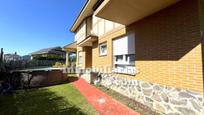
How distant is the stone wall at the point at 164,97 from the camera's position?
477cm

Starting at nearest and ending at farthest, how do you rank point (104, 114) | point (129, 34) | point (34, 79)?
point (104, 114) → point (129, 34) → point (34, 79)

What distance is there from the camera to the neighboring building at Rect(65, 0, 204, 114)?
4867 mm

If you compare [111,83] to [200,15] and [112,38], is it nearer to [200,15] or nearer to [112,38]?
[112,38]

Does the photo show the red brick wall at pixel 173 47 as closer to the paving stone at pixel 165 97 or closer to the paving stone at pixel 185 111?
the paving stone at pixel 165 97

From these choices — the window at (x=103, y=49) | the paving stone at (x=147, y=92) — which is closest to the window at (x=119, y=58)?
the window at (x=103, y=49)

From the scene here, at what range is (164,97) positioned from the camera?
5871 mm

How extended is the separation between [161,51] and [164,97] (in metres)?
1.82

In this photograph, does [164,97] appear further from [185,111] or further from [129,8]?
[129,8]

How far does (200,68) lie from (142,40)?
3.12 meters

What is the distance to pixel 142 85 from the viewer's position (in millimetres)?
7238

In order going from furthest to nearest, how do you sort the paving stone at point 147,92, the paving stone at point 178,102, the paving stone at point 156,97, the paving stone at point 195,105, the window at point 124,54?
the window at point 124,54 < the paving stone at point 147,92 < the paving stone at point 156,97 < the paving stone at point 178,102 < the paving stone at point 195,105

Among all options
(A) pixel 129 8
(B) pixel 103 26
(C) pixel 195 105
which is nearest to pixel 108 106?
(C) pixel 195 105

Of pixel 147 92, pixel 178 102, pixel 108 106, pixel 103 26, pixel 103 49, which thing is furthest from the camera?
pixel 103 49

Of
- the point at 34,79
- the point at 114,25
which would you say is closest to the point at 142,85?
the point at 114,25
